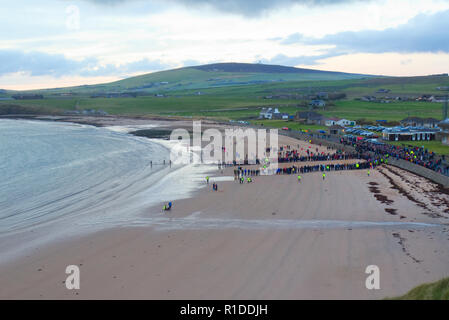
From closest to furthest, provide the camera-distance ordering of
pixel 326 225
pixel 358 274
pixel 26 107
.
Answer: pixel 358 274
pixel 326 225
pixel 26 107

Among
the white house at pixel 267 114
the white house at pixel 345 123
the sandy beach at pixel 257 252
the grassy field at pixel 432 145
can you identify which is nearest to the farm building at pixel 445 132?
the grassy field at pixel 432 145

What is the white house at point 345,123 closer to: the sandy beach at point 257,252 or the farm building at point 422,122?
the farm building at point 422,122

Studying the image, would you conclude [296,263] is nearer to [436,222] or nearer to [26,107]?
[436,222]

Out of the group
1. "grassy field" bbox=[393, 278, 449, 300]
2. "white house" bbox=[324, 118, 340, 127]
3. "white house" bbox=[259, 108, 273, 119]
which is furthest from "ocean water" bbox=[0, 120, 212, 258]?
"white house" bbox=[259, 108, 273, 119]

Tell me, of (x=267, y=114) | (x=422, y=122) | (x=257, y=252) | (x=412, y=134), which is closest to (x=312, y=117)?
(x=267, y=114)

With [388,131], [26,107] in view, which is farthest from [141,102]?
[388,131]
